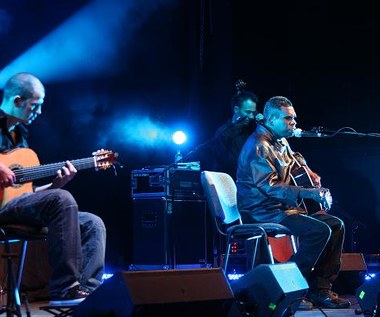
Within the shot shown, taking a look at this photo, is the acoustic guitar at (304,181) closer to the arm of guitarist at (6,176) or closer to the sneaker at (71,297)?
the sneaker at (71,297)

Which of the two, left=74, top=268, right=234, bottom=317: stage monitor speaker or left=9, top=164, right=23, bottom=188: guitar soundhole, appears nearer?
left=74, top=268, right=234, bottom=317: stage monitor speaker

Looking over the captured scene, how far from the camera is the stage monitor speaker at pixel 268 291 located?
12.7ft

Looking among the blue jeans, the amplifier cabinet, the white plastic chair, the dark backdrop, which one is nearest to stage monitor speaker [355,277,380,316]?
the white plastic chair

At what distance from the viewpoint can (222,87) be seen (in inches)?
328

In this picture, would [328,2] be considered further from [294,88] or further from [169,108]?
[169,108]

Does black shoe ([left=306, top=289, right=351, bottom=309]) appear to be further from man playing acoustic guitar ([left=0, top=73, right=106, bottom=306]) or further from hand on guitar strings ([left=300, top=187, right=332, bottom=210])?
man playing acoustic guitar ([left=0, top=73, right=106, bottom=306])

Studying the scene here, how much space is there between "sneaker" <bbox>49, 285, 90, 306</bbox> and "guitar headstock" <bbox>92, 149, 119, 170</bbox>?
82cm

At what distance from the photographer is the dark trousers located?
4973 millimetres

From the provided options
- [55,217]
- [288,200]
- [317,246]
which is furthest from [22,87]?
[317,246]

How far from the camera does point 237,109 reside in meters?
6.92

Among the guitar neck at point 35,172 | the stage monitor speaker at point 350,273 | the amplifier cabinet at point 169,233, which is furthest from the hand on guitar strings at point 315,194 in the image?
the amplifier cabinet at point 169,233

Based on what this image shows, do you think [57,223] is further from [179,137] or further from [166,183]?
[179,137]

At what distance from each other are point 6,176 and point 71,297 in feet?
2.54

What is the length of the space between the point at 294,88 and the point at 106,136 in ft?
8.08
